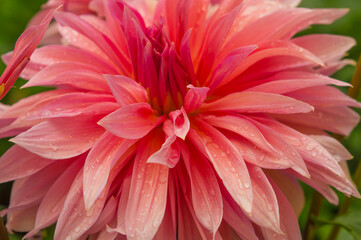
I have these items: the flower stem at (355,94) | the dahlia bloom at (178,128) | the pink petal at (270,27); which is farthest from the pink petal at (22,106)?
the flower stem at (355,94)

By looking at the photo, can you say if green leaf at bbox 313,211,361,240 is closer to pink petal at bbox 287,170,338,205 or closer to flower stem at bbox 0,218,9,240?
pink petal at bbox 287,170,338,205

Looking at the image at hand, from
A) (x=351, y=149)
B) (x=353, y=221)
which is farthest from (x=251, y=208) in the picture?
(x=351, y=149)

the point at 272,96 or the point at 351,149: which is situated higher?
the point at 272,96

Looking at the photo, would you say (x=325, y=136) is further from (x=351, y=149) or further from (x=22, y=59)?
(x=351, y=149)

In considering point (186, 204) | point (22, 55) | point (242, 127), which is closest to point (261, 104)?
point (242, 127)

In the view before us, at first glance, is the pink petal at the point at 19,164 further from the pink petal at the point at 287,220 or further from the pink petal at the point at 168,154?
the pink petal at the point at 287,220

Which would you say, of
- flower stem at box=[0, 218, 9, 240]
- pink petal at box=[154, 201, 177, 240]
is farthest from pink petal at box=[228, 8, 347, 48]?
flower stem at box=[0, 218, 9, 240]

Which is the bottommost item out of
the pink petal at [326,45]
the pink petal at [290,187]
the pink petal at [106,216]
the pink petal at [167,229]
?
the pink petal at [290,187]
